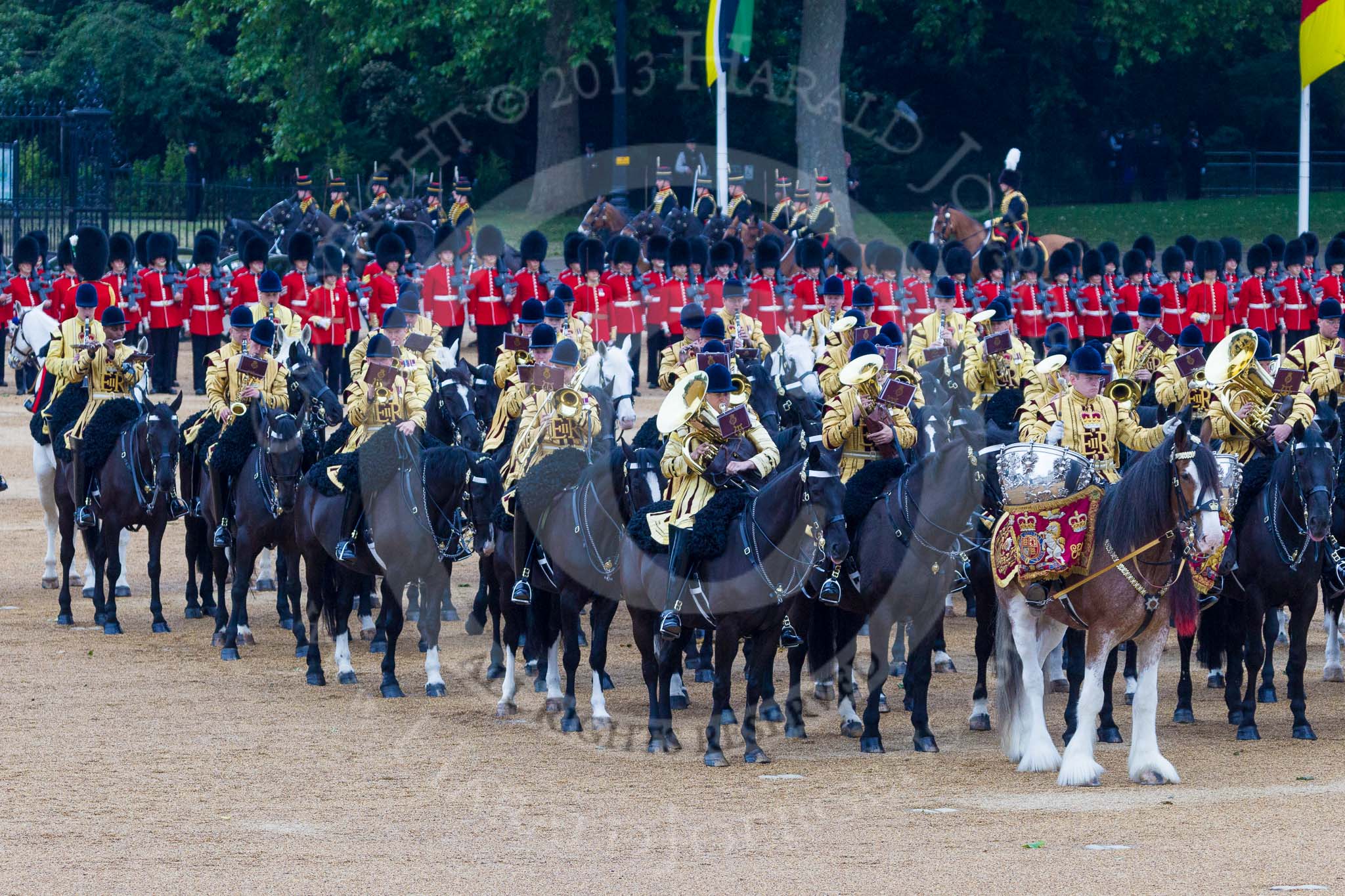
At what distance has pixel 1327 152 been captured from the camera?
1487 inches

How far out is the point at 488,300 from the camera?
22.5 meters

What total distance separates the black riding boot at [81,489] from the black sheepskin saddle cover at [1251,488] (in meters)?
7.42

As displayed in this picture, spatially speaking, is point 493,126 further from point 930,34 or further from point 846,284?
point 846,284

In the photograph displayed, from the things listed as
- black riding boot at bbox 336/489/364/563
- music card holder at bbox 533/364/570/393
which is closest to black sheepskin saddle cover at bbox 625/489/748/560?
music card holder at bbox 533/364/570/393

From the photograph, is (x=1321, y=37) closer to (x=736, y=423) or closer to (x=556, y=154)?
(x=556, y=154)

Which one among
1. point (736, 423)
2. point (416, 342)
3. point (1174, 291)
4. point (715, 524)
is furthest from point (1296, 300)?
point (715, 524)

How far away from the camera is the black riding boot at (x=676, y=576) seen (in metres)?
9.65

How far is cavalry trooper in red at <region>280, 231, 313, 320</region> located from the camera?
21.4 m

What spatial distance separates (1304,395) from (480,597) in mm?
5403

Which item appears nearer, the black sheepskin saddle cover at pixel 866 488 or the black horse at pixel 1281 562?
the black horse at pixel 1281 562

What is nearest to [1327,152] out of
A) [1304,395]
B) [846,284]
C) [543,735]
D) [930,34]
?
[930,34]

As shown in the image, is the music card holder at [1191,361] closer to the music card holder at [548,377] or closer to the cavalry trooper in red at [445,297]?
the music card holder at [548,377]

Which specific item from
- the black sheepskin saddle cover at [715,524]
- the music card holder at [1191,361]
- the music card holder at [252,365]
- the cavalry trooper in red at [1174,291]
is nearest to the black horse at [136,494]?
the music card holder at [252,365]

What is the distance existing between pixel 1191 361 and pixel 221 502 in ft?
20.1
